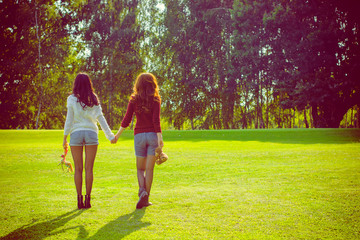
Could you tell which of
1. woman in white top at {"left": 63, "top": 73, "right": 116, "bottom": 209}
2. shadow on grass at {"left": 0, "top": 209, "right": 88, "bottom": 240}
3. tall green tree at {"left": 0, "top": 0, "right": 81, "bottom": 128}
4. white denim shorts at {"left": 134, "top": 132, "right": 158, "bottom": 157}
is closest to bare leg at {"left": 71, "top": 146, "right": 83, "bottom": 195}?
woman in white top at {"left": 63, "top": 73, "right": 116, "bottom": 209}

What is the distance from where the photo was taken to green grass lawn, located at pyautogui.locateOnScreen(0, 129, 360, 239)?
4.21 m

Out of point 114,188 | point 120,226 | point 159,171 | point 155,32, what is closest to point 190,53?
point 155,32

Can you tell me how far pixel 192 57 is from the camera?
44.0 metres

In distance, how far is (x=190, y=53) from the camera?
1729 inches

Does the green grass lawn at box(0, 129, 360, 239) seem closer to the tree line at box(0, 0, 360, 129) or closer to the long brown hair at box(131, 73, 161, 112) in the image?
the long brown hair at box(131, 73, 161, 112)

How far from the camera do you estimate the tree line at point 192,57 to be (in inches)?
1373

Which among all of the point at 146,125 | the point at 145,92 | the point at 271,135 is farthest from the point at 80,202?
the point at 271,135

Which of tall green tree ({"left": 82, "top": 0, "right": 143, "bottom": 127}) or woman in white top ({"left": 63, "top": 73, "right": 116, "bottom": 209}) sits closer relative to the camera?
woman in white top ({"left": 63, "top": 73, "right": 116, "bottom": 209})

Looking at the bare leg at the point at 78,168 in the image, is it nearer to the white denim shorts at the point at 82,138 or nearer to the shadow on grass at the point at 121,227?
the white denim shorts at the point at 82,138

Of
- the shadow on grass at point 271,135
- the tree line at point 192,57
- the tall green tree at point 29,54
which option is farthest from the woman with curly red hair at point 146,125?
the tall green tree at point 29,54

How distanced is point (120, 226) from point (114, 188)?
9.53 feet

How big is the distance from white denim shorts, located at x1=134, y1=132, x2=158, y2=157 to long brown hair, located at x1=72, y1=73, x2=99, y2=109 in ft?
2.88

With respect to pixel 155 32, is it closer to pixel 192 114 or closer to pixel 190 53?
pixel 190 53

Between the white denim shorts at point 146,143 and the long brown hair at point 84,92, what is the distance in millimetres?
876
